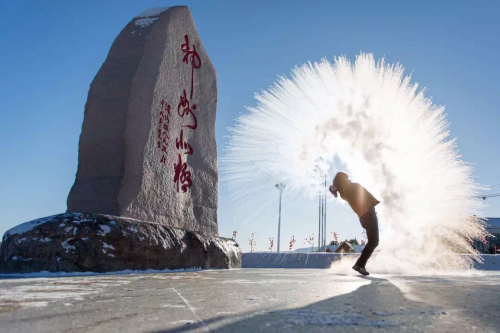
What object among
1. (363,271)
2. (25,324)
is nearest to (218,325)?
(25,324)

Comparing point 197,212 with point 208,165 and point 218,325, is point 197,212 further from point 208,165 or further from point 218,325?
point 218,325

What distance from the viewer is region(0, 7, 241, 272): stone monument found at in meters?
5.27

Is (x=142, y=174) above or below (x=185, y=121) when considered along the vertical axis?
below

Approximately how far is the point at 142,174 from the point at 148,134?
683 millimetres

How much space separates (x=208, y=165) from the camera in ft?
28.2

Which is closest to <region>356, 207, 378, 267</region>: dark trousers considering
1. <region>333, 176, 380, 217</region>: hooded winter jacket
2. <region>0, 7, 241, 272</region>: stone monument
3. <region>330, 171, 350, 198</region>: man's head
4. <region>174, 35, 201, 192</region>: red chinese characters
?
<region>333, 176, 380, 217</region>: hooded winter jacket

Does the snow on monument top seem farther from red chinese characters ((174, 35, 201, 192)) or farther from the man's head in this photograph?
the man's head

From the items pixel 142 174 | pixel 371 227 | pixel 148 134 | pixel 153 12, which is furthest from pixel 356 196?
pixel 153 12

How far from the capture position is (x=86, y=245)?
5.26 m

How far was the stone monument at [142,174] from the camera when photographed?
5.27m

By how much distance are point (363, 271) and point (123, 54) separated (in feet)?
16.8

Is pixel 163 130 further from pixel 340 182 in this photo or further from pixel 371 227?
pixel 371 227

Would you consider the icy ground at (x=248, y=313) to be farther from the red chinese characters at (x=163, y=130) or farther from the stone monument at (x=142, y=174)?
the red chinese characters at (x=163, y=130)

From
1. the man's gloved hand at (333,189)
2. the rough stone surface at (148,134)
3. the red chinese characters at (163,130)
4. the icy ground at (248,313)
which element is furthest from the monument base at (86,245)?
the icy ground at (248,313)
